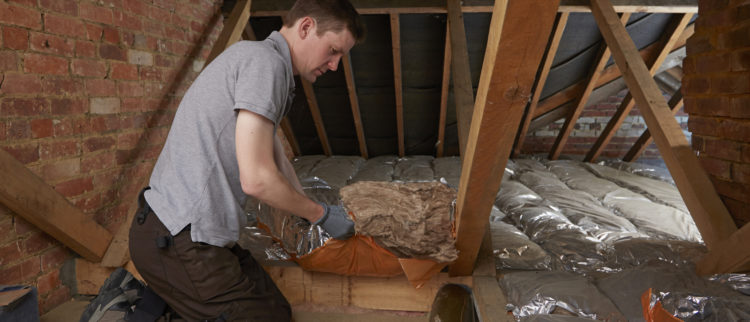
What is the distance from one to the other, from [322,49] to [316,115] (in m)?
2.98

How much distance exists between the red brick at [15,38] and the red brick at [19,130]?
0.28 m

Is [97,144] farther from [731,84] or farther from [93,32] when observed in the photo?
[731,84]

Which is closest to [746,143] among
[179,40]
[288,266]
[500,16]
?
[500,16]

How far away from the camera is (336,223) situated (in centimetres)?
151

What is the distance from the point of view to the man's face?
1.35 m

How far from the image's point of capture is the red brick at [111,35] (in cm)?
213

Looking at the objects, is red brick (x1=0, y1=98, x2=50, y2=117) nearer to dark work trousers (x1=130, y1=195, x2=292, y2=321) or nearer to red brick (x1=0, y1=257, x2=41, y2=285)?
red brick (x1=0, y1=257, x2=41, y2=285)

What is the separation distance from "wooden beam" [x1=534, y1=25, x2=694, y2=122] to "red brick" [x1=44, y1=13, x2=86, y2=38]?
3800mm

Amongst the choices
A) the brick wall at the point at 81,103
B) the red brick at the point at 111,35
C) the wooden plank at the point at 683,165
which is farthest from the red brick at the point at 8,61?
the wooden plank at the point at 683,165

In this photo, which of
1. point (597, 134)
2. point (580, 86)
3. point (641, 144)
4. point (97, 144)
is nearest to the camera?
point (97, 144)

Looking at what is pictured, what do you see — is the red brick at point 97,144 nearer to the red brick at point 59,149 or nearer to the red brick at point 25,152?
the red brick at point 59,149

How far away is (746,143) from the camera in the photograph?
1.68 meters

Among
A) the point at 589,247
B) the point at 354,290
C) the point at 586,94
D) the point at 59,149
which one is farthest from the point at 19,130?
the point at 586,94

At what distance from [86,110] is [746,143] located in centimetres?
271
